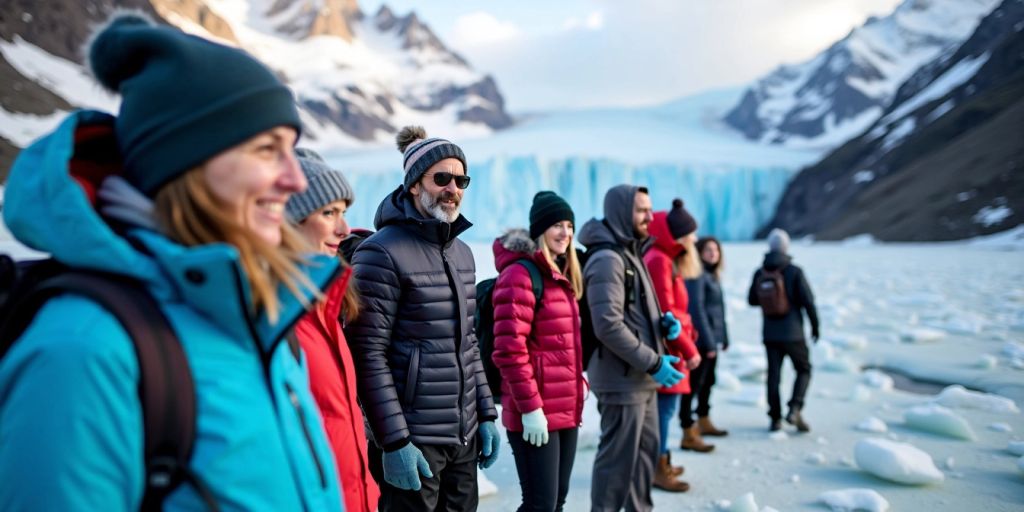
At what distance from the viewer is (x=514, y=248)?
2693 millimetres

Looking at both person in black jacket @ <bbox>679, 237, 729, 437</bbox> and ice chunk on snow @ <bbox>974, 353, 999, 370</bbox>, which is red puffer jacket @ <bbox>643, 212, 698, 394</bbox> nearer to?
person in black jacket @ <bbox>679, 237, 729, 437</bbox>

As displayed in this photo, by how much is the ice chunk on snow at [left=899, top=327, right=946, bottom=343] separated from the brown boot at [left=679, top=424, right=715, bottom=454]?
537 centimetres

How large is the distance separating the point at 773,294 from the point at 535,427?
3.10 m

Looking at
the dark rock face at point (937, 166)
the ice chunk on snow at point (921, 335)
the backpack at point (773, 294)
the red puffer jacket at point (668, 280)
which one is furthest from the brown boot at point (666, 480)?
the dark rock face at point (937, 166)

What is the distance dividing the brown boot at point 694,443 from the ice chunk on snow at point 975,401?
97.3 inches

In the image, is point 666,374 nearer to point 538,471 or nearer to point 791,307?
point 538,471

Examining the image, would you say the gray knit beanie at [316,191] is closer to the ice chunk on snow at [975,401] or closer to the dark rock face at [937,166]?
the ice chunk on snow at [975,401]

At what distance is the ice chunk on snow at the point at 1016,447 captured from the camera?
389cm

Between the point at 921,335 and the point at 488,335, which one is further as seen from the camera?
the point at 921,335

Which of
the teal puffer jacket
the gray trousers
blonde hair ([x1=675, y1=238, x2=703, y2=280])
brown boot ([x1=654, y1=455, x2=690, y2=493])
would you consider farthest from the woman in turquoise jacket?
blonde hair ([x1=675, y1=238, x2=703, y2=280])

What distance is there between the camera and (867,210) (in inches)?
1351

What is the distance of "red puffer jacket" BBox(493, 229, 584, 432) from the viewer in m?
2.55

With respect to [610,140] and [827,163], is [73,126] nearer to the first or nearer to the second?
[610,140]

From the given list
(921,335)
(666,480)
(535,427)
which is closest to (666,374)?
(535,427)
